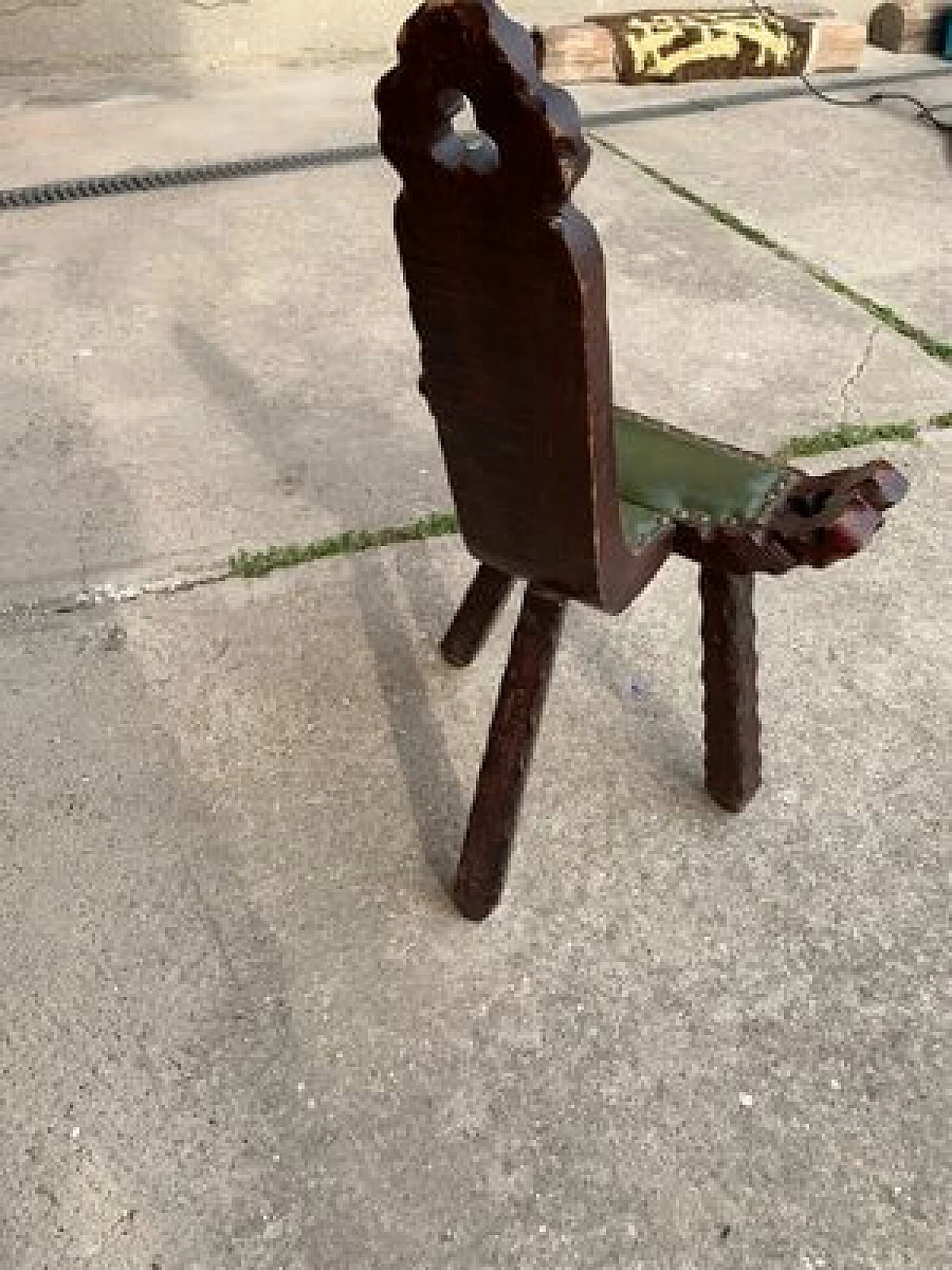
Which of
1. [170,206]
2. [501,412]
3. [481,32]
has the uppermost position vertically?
[481,32]

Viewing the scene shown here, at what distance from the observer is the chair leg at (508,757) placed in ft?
5.84

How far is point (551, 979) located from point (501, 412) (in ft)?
2.62

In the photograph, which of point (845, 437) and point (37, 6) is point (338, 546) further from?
point (37, 6)

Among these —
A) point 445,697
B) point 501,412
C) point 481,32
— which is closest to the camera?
point 481,32

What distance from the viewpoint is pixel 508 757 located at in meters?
1.82

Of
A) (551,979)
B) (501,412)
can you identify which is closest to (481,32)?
(501,412)

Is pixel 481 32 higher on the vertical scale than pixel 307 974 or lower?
higher

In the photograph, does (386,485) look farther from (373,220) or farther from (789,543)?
(373,220)

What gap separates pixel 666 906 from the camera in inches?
76.0

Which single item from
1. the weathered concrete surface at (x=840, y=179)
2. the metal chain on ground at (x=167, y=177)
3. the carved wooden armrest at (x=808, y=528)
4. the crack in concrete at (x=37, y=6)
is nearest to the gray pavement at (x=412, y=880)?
the carved wooden armrest at (x=808, y=528)

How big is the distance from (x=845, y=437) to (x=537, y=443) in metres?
1.79

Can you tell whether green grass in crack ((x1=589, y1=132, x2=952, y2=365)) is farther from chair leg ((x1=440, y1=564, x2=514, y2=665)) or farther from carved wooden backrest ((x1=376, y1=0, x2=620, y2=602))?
carved wooden backrest ((x1=376, y1=0, x2=620, y2=602))

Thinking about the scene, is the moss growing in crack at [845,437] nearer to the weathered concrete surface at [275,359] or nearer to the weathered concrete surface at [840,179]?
the weathered concrete surface at [275,359]

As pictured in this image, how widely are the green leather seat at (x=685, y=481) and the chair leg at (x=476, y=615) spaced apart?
364 millimetres
